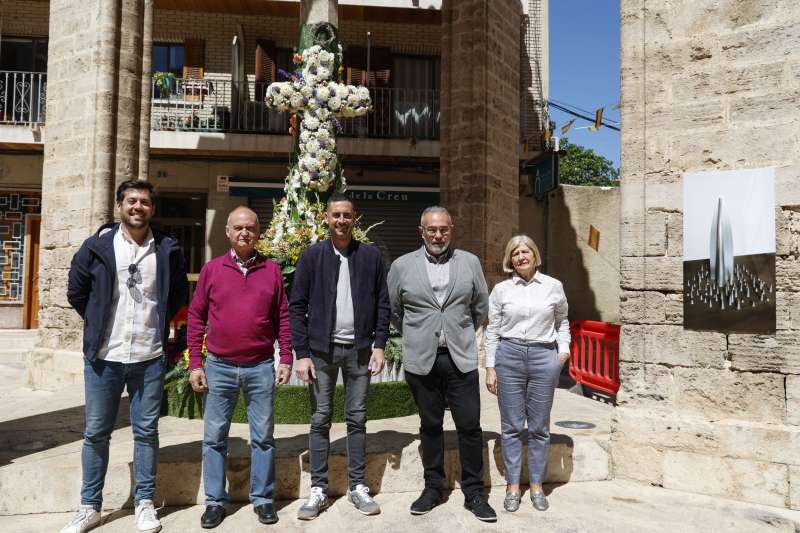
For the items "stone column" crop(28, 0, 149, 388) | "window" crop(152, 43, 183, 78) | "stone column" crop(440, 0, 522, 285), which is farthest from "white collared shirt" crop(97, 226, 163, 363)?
"window" crop(152, 43, 183, 78)

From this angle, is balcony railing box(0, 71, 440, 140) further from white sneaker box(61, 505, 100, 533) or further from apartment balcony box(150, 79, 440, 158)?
white sneaker box(61, 505, 100, 533)

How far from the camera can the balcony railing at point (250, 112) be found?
1280cm

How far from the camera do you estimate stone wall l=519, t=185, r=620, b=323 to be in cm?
1387

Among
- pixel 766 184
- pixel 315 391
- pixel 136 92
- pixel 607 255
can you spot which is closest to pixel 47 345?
pixel 136 92

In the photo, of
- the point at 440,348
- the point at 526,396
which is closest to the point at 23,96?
the point at 440,348

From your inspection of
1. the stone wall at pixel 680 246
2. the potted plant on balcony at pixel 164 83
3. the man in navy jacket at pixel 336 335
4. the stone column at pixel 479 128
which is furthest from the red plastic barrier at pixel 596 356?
the potted plant on balcony at pixel 164 83

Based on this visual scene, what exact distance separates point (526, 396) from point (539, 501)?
0.67 m

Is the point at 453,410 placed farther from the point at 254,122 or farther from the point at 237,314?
the point at 254,122

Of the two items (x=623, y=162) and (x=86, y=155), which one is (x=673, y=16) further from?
(x=86, y=155)

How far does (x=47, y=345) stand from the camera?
6.32 metres

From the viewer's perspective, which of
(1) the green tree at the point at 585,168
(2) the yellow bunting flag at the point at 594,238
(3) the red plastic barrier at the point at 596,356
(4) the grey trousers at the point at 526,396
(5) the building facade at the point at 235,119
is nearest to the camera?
(4) the grey trousers at the point at 526,396

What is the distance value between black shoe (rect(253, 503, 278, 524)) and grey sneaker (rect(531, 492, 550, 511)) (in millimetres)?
1603

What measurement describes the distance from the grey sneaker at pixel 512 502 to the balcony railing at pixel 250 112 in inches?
392

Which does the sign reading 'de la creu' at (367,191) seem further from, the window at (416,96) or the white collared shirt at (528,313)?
the white collared shirt at (528,313)
